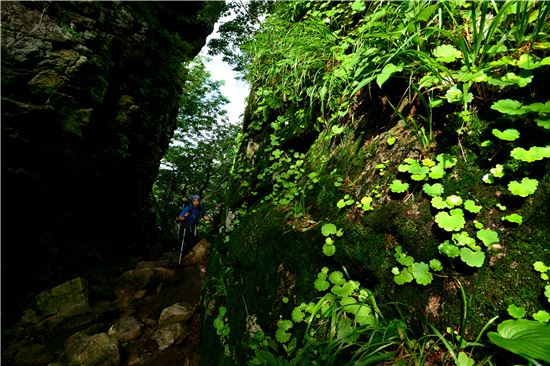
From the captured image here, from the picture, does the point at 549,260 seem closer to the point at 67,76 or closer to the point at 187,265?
the point at 187,265

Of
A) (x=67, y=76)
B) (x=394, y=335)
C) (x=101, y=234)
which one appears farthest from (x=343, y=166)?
(x=101, y=234)

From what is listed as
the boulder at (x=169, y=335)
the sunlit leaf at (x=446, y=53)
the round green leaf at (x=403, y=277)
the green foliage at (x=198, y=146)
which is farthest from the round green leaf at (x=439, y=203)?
the green foliage at (x=198, y=146)

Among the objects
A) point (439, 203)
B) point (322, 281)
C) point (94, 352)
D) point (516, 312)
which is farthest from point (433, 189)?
point (94, 352)

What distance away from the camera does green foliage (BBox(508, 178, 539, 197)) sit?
1.26 metres

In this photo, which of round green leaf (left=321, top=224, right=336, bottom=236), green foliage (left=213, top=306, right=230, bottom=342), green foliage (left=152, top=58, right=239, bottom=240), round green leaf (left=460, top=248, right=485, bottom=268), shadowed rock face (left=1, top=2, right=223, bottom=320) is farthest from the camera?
green foliage (left=152, top=58, right=239, bottom=240)

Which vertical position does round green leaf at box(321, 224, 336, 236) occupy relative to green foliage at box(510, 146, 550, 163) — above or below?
below

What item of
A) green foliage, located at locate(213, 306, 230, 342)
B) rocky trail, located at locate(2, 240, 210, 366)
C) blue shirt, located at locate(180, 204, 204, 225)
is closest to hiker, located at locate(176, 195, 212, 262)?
blue shirt, located at locate(180, 204, 204, 225)

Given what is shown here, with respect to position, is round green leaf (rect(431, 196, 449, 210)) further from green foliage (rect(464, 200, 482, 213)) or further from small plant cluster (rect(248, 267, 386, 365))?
small plant cluster (rect(248, 267, 386, 365))

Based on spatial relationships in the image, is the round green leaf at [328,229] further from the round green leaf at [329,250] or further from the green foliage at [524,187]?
the green foliage at [524,187]

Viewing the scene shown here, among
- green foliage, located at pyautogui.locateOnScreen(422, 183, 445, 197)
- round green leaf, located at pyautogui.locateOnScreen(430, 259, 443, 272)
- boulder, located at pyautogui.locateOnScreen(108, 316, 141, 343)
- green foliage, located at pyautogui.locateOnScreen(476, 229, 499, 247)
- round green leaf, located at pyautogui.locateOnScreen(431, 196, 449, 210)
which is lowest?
boulder, located at pyautogui.locateOnScreen(108, 316, 141, 343)

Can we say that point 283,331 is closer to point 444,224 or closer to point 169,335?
point 444,224

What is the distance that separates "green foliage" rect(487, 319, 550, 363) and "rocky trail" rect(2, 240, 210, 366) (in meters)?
3.60

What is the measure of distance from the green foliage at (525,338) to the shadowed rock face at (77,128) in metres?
8.75

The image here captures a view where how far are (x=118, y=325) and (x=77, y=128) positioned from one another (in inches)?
210
